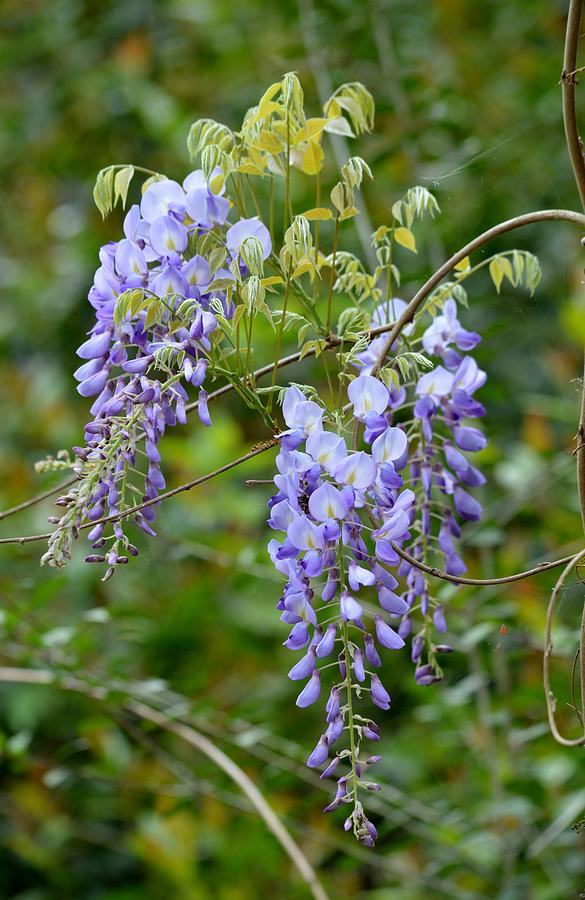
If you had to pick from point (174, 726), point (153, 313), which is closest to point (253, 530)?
point (174, 726)

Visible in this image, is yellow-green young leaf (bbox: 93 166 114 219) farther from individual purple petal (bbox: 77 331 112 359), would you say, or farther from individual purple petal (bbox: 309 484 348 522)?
individual purple petal (bbox: 309 484 348 522)

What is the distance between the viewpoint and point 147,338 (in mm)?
694

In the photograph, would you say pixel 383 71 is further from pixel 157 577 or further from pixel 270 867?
pixel 270 867

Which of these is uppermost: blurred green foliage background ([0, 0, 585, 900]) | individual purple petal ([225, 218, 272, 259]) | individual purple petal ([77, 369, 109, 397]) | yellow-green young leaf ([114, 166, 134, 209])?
yellow-green young leaf ([114, 166, 134, 209])

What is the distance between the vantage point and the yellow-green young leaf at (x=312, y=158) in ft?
2.37

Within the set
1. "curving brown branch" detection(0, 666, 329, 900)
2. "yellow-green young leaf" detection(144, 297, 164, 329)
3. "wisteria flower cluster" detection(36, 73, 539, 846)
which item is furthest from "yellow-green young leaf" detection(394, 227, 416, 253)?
"curving brown branch" detection(0, 666, 329, 900)

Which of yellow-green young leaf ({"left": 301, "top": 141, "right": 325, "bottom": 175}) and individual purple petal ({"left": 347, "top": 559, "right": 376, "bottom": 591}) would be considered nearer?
individual purple petal ({"left": 347, "top": 559, "right": 376, "bottom": 591})

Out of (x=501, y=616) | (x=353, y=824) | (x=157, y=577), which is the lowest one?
(x=157, y=577)

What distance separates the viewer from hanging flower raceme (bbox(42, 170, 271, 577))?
64 cm

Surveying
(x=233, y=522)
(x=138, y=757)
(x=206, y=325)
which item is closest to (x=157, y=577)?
(x=233, y=522)

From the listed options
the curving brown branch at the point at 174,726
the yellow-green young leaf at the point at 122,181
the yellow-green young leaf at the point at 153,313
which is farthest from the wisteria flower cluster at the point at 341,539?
the curving brown branch at the point at 174,726

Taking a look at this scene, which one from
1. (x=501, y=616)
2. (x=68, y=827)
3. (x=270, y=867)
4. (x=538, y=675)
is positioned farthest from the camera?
(x=68, y=827)

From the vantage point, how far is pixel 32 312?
275 cm

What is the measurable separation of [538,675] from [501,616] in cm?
63
